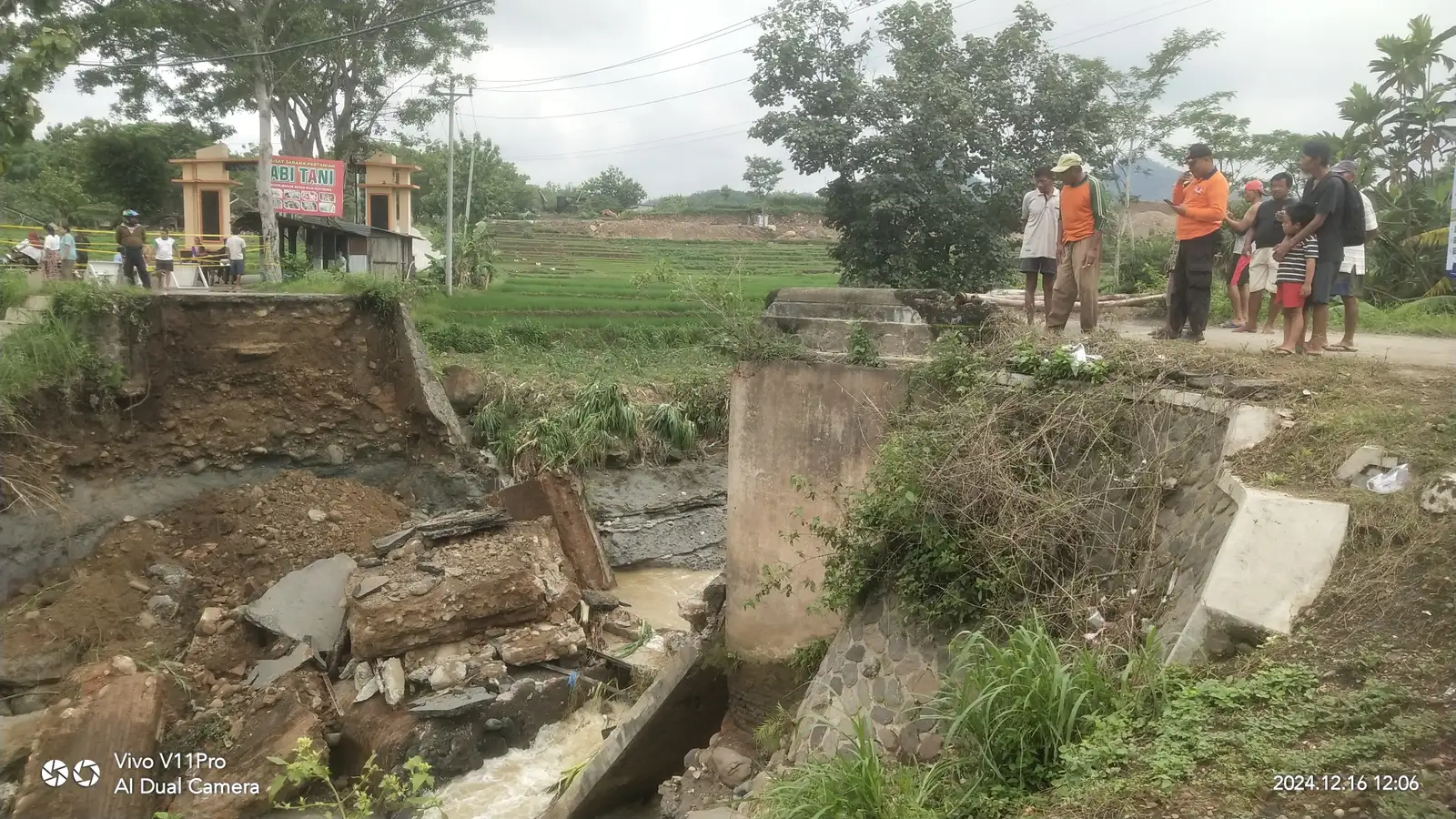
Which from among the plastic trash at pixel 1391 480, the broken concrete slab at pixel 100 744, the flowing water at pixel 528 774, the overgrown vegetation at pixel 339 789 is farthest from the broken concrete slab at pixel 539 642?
the plastic trash at pixel 1391 480

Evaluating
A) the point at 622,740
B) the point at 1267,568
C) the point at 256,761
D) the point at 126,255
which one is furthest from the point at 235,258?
the point at 1267,568

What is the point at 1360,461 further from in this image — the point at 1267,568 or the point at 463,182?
the point at 463,182

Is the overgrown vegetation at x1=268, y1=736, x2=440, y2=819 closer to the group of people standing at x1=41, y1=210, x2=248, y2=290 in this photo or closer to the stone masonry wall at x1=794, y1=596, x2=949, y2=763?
the stone masonry wall at x1=794, y1=596, x2=949, y2=763

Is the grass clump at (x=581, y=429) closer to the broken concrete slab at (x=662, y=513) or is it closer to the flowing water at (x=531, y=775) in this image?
the broken concrete slab at (x=662, y=513)

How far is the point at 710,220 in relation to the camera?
41500 mm

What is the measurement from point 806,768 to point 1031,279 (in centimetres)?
485

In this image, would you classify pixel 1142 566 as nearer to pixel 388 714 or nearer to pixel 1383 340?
pixel 1383 340

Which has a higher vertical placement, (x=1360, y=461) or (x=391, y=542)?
(x=1360, y=461)

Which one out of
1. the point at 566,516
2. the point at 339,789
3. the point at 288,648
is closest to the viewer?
the point at 339,789

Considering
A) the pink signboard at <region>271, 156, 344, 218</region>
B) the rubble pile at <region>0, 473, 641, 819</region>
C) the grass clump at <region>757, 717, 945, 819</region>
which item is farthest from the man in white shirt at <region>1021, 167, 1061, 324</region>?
the pink signboard at <region>271, 156, 344, 218</region>

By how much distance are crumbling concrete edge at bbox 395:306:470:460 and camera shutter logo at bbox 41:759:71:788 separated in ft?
20.9

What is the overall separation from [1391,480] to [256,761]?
332 inches

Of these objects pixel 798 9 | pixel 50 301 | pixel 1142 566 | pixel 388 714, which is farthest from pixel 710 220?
pixel 1142 566

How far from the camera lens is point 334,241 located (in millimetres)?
22453
